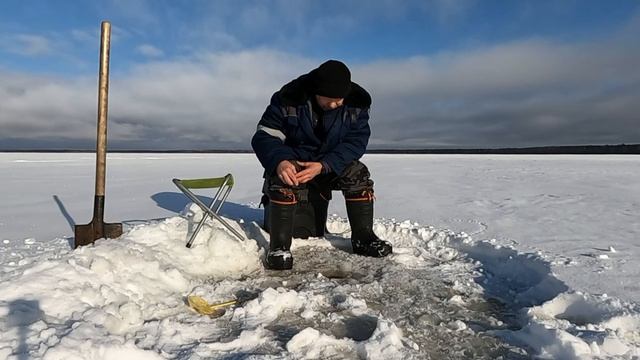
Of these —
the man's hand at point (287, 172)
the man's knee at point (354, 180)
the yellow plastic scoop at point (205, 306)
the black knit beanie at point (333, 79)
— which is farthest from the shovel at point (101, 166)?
Answer: the man's knee at point (354, 180)

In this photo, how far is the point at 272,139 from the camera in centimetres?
289

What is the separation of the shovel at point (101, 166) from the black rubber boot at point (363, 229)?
60.7 inches

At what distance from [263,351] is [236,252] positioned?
3.90 feet

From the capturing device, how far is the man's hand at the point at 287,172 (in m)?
2.67

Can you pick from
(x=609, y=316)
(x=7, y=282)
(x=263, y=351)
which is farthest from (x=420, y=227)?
(x=7, y=282)

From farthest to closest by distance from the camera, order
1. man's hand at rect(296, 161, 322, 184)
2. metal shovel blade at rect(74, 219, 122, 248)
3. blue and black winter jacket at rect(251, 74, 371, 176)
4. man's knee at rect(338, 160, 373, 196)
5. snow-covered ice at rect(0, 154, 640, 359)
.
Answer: man's knee at rect(338, 160, 373, 196) → blue and black winter jacket at rect(251, 74, 371, 176) → man's hand at rect(296, 161, 322, 184) → metal shovel blade at rect(74, 219, 122, 248) → snow-covered ice at rect(0, 154, 640, 359)

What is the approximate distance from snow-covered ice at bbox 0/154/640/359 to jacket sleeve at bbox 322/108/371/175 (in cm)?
65

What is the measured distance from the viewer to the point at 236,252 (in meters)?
2.75

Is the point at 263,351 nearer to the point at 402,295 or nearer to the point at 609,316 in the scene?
the point at 402,295

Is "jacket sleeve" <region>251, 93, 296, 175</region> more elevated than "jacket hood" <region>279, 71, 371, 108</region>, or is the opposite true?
"jacket hood" <region>279, 71, 371, 108</region>

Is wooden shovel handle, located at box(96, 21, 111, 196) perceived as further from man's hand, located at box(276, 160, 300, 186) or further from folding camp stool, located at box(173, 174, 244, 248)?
man's hand, located at box(276, 160, 300, 186)

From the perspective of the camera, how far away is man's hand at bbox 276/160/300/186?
267 cm

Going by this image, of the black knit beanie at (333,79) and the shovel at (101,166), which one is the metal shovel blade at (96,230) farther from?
the black knit beanie at (333,79)

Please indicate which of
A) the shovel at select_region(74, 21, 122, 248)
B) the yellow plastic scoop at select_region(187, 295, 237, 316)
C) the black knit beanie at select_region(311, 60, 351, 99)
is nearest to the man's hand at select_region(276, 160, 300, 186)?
the black knit beanie at select_region(311, 60, 351, 99)
